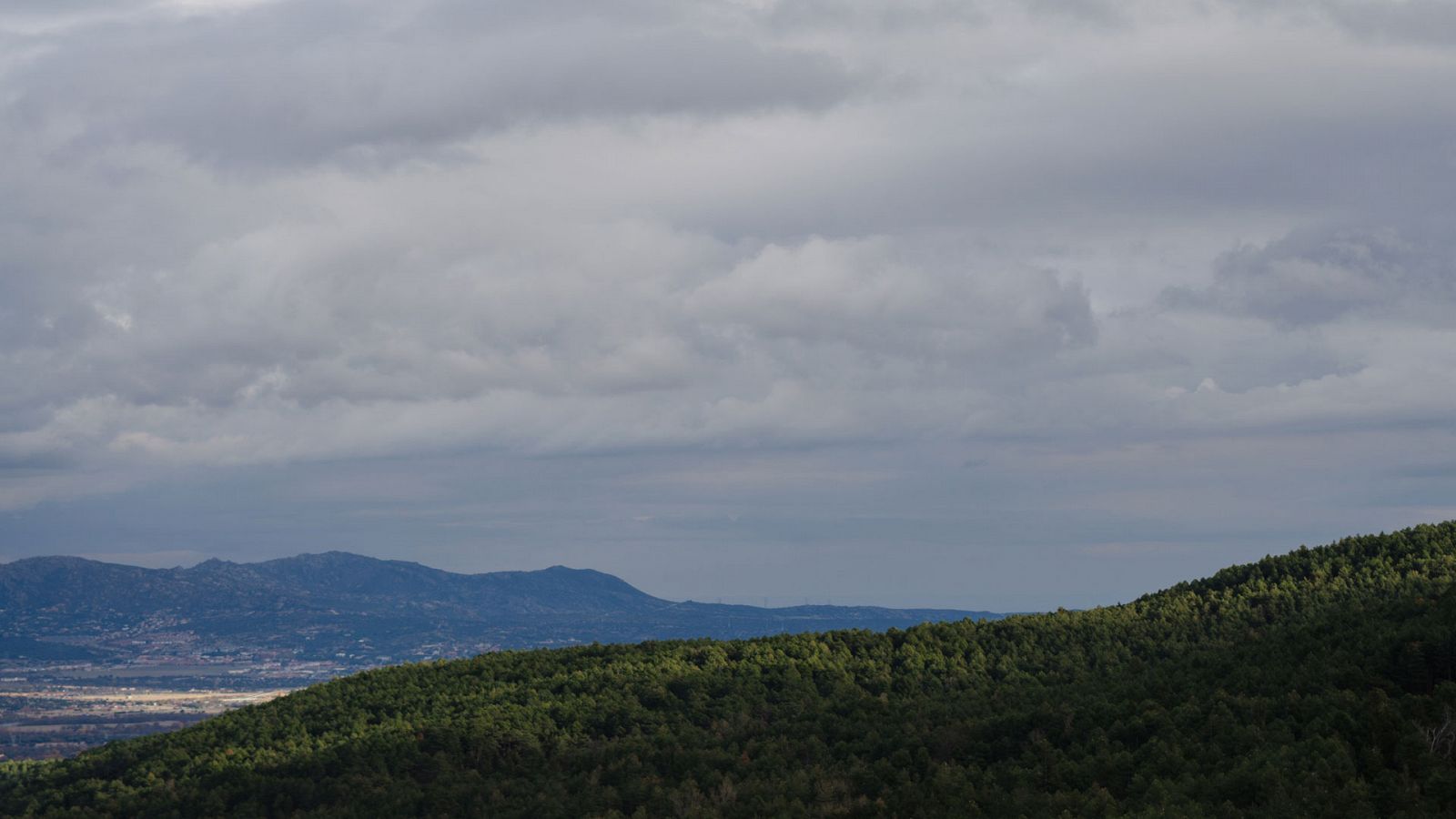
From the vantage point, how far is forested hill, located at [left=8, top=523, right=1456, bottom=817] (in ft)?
200

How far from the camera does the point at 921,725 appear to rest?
84250mm

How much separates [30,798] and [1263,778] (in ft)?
333

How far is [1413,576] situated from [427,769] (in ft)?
240

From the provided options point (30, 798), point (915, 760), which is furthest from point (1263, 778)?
point (30, 798)

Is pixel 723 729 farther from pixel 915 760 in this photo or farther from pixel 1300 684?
pixel 1300 684

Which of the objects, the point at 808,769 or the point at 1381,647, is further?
the point at 808,769

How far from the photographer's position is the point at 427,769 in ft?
320

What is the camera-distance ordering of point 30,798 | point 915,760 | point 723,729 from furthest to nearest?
1. point 30,798
2. point 723,729
3. point 915,760

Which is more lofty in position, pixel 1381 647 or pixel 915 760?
pixel 1381 647

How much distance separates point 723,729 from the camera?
95375 millimetres

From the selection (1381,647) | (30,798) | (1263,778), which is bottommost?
(30,798)

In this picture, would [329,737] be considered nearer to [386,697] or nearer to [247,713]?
[386,697]

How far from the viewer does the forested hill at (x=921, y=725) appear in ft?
200

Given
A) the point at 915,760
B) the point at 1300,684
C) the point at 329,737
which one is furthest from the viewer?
the point at 329,737
